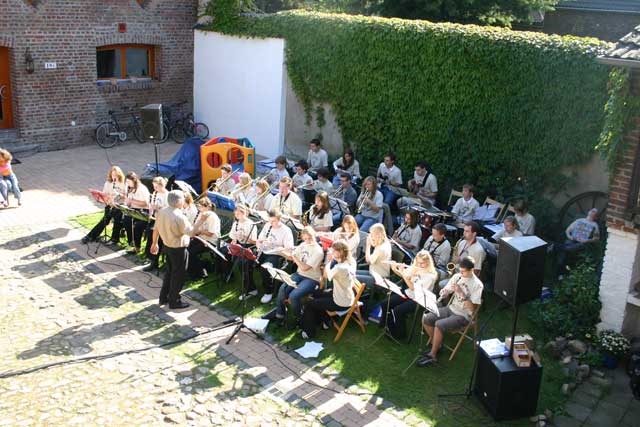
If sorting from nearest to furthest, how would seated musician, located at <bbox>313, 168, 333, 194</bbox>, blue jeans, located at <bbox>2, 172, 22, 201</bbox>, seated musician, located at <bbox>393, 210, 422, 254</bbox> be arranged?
seated musician, located at <bbox>393, 210, 422, 254</bbox> < seated musician, located at <bbox>313, 168, 333, 194</bbox> < blue jeans, located at <bbox>2, 172, 22, 201</bbox>

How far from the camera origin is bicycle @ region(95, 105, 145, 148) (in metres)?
17.8

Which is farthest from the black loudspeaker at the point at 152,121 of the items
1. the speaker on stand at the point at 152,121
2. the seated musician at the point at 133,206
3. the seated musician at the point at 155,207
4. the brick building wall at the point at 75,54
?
the brick building wall at the point at 75,54

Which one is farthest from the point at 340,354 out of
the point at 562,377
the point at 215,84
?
the point at 215,84

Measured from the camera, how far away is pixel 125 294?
9.85 m

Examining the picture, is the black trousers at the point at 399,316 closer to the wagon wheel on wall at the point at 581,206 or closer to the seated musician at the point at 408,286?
the seated musician at the point at 408,286

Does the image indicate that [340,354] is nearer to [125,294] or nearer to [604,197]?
[125,294]

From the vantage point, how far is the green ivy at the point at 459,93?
11.5 metres

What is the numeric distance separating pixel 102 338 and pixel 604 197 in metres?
8.04

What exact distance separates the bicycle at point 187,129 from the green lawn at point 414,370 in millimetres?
10094

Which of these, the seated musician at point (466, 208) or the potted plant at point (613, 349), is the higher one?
the seated musician at point (466, 208)

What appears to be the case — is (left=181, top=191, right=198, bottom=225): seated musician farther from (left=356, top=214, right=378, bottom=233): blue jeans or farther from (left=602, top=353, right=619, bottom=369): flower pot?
(left=602, top=353, right=619, bottom=369): flower pot

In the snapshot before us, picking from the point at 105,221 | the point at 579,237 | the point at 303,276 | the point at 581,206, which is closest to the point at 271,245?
the point at 303,276

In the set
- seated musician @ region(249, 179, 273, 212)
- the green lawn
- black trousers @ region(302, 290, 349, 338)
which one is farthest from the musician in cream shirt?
seated musician @ region(249, 179, 273, 212)

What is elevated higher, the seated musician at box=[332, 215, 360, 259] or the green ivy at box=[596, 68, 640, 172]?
the green ivy at box=[596, 68, 640, 172]
